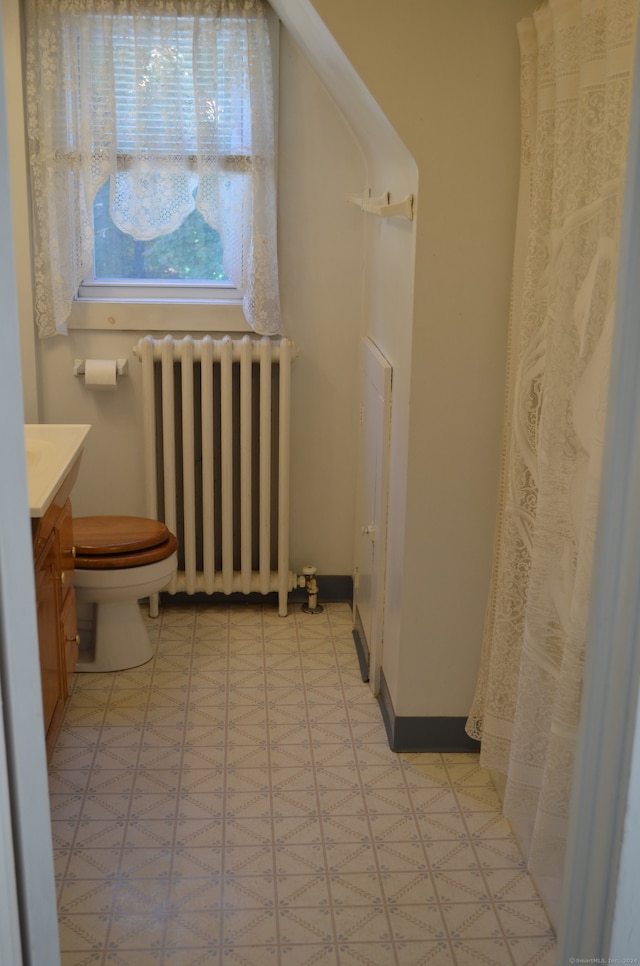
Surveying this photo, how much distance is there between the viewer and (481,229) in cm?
257

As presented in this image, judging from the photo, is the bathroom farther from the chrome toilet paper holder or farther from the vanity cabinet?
the vanity cabinet

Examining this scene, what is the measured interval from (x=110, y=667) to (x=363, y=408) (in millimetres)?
1223

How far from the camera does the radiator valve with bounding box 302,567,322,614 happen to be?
3873 millimetres

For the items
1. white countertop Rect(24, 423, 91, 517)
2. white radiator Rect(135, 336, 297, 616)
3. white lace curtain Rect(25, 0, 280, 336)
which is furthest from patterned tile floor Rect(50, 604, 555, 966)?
white lace curtain Rect(25, 0, 280, 336)

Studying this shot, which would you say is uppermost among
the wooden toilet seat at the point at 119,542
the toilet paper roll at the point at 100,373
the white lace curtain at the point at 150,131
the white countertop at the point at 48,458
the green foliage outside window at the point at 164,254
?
the white lace curtain at the point at 150,131

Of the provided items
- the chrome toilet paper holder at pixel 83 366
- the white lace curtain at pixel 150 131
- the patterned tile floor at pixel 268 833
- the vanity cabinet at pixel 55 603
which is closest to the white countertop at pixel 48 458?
the vanity cabinet at pixel 55 603

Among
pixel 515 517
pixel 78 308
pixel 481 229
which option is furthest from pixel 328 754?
pixel 78 308

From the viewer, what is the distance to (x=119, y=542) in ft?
11.0

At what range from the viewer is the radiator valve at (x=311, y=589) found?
3.87m

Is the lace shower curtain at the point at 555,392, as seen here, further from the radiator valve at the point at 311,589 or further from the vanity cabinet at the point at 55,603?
the radiator valve at the point at 311,589

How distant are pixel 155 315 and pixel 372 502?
106 cm

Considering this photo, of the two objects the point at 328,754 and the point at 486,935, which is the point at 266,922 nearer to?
the point at 486,935

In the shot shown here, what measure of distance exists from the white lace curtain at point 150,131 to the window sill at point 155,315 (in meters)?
0.08

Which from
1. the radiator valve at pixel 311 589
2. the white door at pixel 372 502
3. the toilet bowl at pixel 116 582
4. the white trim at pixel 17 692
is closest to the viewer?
the white trim at pixel 17 692
